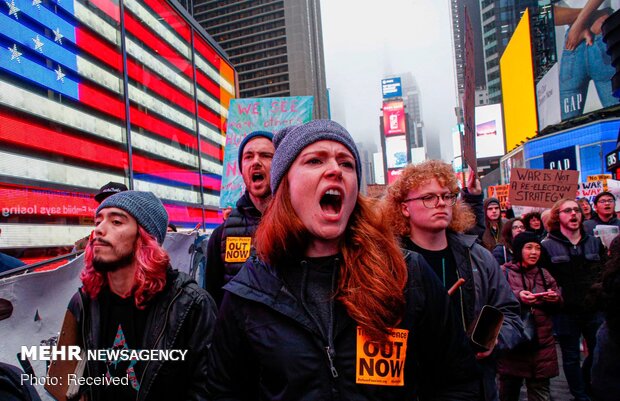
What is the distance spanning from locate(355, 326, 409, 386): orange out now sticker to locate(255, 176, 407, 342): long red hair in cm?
3

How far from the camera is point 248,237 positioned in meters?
3.48

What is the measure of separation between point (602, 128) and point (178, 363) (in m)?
35.2

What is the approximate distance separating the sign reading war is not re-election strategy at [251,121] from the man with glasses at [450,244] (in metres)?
2.65

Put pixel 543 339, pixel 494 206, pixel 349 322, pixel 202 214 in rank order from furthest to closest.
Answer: pixel 202 214, pixel 494 206, pixel 543 339, pixel 349 322

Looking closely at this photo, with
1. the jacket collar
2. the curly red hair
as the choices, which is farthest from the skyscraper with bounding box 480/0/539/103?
the jacket collar

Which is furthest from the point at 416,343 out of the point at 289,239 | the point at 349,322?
the point at 289,239

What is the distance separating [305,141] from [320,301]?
606mm

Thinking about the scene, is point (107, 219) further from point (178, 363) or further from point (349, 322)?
point (349, 322)

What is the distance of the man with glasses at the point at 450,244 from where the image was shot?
8.84ft

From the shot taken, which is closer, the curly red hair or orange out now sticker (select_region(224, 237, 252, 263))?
the curly red hair

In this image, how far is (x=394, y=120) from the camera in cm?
11975

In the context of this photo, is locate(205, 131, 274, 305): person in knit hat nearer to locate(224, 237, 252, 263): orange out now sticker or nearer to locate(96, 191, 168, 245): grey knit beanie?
Result: locate(224, 237, 252, 263): orange out now sticker

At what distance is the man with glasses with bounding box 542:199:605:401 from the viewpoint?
4797 millimetres

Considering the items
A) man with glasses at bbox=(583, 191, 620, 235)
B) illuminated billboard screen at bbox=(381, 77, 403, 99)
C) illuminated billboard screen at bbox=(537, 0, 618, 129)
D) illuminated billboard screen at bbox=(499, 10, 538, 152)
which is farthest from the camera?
illuminated billboard screen at bbox=(381, 77, 403, 99)
